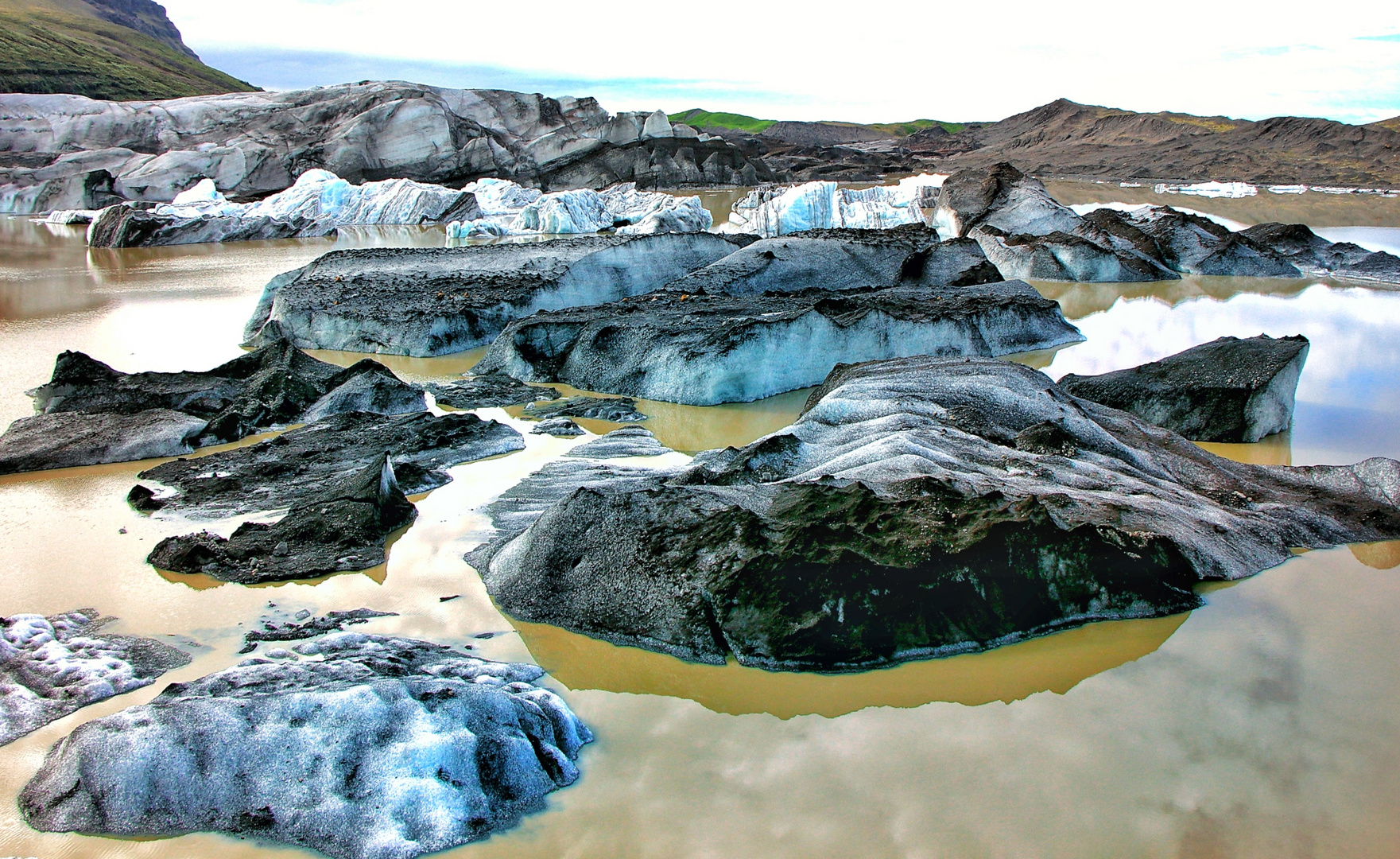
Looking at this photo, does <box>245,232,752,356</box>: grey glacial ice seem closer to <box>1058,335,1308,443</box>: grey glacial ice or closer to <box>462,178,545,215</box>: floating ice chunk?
<box>1058,335,1308,443</box>: grey glacial ice

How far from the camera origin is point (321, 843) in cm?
207

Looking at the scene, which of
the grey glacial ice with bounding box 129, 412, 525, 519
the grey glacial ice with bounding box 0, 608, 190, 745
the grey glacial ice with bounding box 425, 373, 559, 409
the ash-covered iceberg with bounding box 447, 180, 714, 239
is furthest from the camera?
the ash-covered iceberg with bounding box 447, 180, 714, 239

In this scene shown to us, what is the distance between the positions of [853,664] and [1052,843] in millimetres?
804

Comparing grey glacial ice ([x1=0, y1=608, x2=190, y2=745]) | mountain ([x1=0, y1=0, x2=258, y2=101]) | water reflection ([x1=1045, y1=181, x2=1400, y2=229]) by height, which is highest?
mountain ([x1=0, y1=0, x2=258, y2=101])

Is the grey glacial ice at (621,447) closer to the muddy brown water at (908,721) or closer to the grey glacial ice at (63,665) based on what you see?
the muddy brown water at (908,721)

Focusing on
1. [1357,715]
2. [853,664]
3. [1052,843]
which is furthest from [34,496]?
[1357,715]

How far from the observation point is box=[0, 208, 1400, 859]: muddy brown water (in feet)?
7.04

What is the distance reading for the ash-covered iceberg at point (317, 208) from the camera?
1886cm

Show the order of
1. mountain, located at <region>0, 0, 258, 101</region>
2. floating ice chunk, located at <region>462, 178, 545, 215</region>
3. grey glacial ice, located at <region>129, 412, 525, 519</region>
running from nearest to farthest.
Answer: grey glacial ice, located at <region>129, 412, 525, 519</region> → floating ice chunk, located at <region>462, 178, 545, 215</region> → mountain, located at <region>0, 0, 258, 101</region>

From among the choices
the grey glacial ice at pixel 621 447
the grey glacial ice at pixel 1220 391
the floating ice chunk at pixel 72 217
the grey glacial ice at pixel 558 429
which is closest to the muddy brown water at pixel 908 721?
the grey glacial ice at pixel 621 447

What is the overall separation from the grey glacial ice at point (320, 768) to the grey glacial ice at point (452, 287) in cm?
591

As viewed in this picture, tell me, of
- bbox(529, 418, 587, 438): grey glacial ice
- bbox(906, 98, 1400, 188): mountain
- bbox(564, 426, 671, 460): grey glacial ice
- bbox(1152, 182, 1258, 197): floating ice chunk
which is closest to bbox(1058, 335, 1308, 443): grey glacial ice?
bbox(564, 426, 671, 460): grey glacial ice

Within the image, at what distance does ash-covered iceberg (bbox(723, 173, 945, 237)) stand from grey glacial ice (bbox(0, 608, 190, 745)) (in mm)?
13923

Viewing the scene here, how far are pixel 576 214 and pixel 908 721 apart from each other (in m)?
18.0
